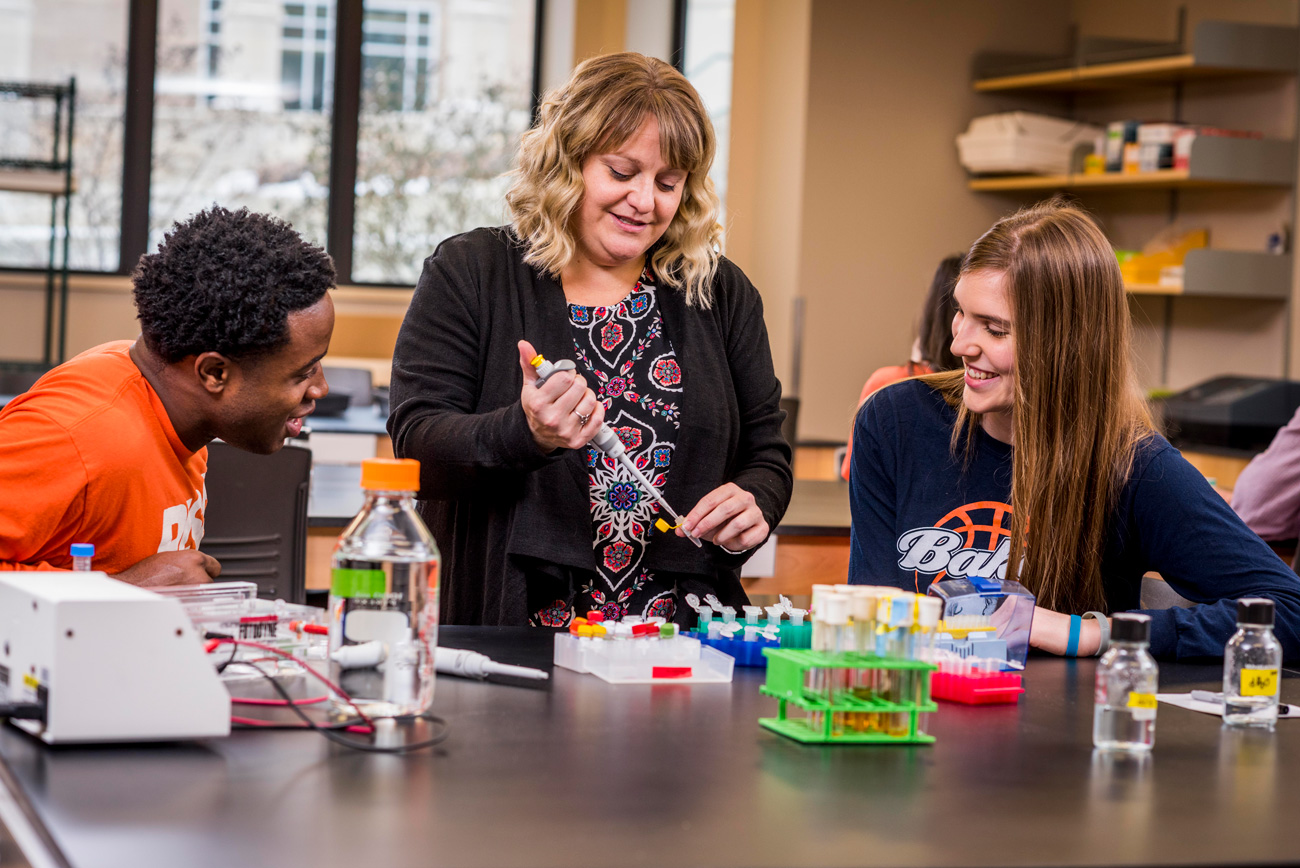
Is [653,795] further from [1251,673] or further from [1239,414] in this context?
[1239,414]

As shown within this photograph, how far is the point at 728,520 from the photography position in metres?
1.54

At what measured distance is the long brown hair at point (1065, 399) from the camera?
163 cm

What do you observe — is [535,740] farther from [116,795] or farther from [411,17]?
[411,17]

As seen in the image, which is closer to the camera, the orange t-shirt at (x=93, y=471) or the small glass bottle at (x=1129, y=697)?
the small glass bottle at (x=1129, y=697)

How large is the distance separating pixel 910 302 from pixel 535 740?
4.58m

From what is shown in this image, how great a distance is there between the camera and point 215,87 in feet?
21.9

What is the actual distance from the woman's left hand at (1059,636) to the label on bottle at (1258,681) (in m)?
0.27

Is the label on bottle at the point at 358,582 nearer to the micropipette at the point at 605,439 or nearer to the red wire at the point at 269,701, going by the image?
the red wire at the point at 269,701

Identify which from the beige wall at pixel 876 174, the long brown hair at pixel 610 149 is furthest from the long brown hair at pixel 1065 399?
the beige wall at pixel 876 174

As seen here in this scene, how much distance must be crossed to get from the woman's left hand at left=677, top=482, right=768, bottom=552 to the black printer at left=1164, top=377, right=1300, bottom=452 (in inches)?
118

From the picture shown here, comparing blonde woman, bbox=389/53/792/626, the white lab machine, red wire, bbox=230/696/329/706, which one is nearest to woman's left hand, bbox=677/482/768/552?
blonde woman, bbox=389/53/792/626

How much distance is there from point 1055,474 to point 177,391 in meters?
1.00

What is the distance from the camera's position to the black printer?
4273mm

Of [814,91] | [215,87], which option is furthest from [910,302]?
[215,87]
